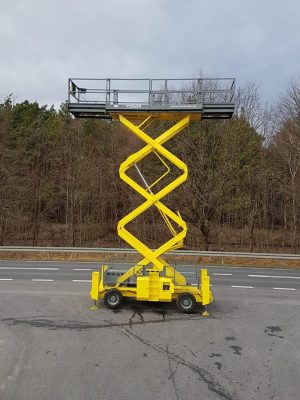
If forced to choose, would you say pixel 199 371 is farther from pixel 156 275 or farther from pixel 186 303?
pixel 156 275

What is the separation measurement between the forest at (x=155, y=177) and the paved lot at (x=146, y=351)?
15.0 meters

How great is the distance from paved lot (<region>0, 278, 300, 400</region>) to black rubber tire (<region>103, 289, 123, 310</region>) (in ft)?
0.92

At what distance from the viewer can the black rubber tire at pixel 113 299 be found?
11320 millimetres

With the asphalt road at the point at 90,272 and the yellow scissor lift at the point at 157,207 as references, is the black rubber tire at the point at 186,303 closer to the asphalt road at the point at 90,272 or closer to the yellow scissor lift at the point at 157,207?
the yellow scissor lift at the point at 157,207

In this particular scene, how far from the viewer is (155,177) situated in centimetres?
2795

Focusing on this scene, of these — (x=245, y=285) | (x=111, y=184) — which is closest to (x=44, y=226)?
(x=111, y=184)

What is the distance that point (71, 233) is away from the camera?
102 ft

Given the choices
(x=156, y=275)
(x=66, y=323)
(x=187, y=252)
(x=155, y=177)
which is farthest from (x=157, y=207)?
(x=155, y=177)

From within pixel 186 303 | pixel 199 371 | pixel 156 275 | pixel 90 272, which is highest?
pixel 156 275

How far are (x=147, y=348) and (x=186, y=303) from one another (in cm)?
291

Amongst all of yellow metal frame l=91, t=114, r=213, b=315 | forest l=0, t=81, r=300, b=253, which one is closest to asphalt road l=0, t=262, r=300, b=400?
yellow metal frame l=91, t=114, r=213, b=315

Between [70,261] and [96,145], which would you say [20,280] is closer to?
[70,261]

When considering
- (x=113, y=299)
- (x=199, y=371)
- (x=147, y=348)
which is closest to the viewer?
(x=199, y=371)

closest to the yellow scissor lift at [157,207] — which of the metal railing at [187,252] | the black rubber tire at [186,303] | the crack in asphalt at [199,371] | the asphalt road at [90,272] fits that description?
the black rubber tire at [186,303]
